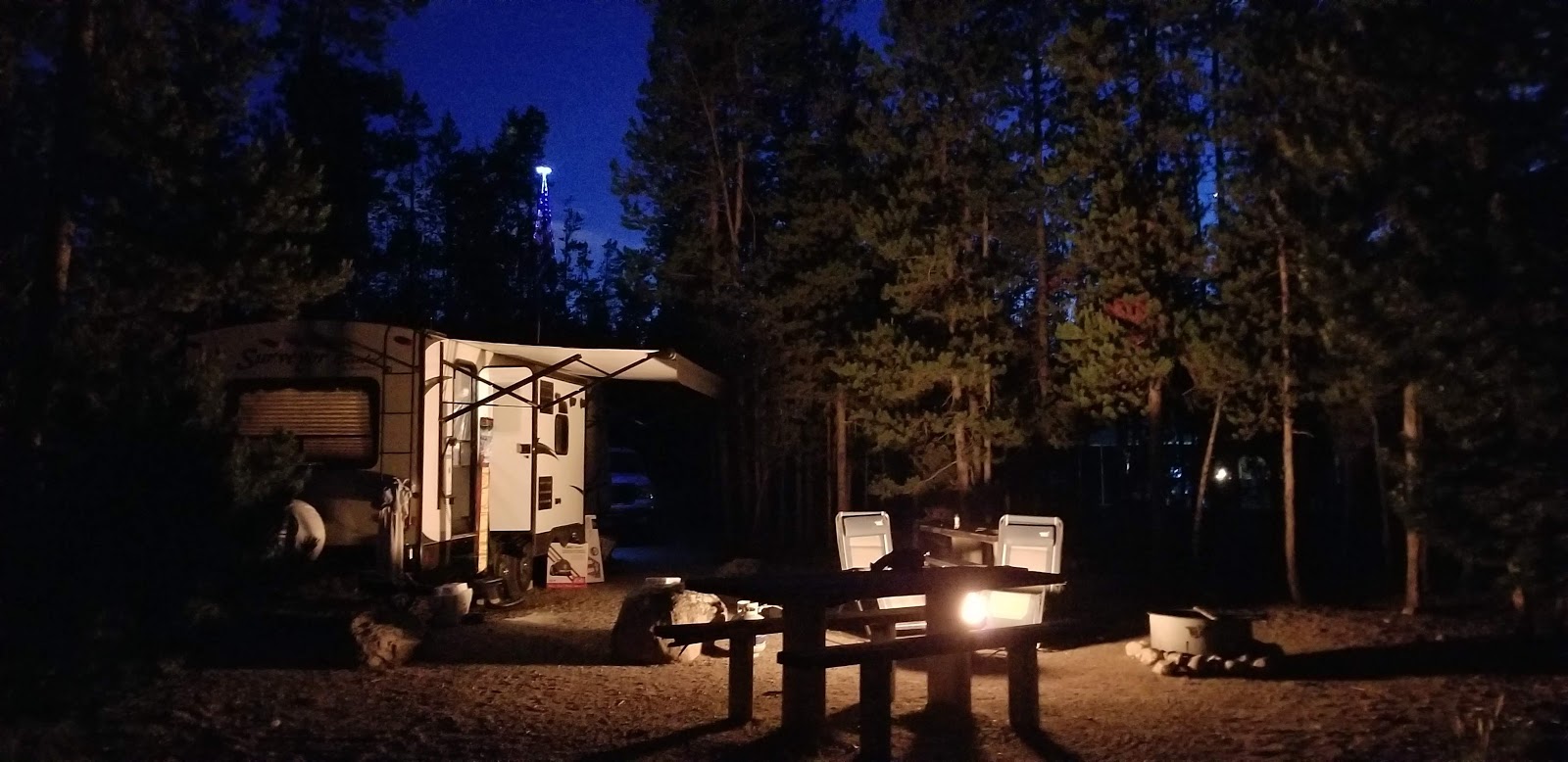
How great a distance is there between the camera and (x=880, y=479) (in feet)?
58.2

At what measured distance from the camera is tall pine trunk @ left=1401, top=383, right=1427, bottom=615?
903cm

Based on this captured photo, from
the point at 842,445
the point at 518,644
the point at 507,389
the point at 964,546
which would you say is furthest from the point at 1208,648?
the point at 842,445

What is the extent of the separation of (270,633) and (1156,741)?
686 cm

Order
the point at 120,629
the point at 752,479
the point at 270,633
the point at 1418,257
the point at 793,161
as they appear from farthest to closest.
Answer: the point at 752,479
the point at 793,161
the point at 270,633
the point at 1418,257
the point at 120,629

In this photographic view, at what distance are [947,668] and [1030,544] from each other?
3.40 m

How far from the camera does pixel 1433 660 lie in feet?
31.8

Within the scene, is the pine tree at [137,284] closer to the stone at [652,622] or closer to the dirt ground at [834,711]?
the dirt ground at [834,711]

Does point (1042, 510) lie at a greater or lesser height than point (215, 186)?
lesser

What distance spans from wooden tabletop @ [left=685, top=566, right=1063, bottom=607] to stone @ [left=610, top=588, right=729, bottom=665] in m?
1.60

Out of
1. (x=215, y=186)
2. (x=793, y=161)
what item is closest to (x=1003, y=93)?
(x=793, y=161)

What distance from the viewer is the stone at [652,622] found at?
9906 mm

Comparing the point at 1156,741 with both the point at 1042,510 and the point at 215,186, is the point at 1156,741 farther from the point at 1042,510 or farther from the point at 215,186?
the point at 1042,510

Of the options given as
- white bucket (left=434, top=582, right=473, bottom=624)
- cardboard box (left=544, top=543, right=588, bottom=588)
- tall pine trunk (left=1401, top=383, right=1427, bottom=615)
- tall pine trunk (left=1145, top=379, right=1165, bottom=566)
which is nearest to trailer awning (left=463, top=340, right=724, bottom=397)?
cardboard box (left=544, top=543, right=588, bottom=588)

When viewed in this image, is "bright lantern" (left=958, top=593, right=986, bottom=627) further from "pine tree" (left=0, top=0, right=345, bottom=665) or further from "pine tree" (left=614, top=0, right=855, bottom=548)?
"pine tree" (left=614, top=0, right=855, bottom=548)
